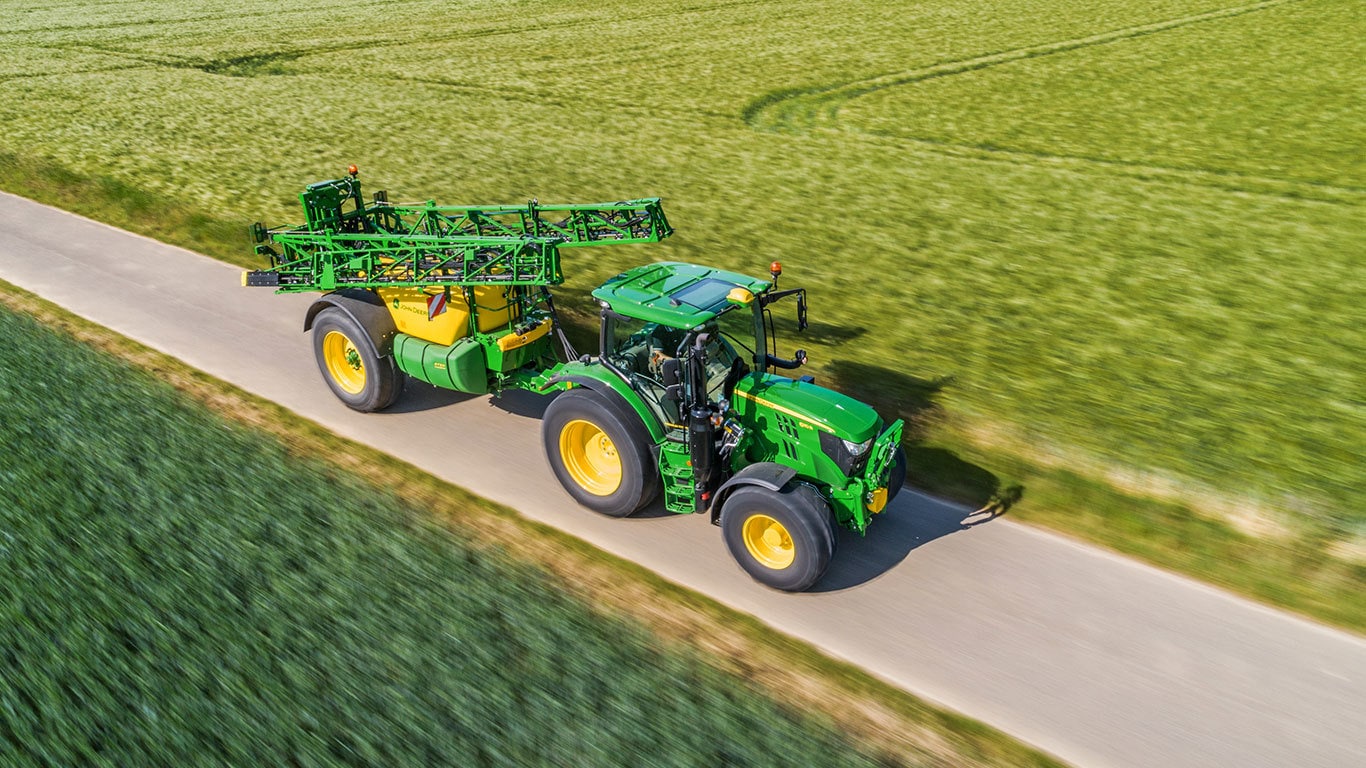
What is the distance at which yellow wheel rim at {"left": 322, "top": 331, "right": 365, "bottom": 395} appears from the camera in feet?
34.3

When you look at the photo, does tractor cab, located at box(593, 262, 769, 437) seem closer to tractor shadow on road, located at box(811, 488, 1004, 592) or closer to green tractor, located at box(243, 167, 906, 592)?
green tractor, located at box(243, 167, 906, 592)

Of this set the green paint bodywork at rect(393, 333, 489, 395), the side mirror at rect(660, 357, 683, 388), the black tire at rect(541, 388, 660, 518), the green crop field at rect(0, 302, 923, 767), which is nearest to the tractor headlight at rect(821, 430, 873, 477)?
the side mirror at rect(660, 357, 683, 388)

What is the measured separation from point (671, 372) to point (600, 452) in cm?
155

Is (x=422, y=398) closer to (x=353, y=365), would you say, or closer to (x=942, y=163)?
(x=353, y=365)

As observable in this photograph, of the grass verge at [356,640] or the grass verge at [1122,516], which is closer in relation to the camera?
the grass verge at [356,640]

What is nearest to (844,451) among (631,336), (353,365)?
(631,336)

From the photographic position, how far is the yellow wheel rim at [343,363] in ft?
34.3

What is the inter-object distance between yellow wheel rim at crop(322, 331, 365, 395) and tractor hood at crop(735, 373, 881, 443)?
16.0ft

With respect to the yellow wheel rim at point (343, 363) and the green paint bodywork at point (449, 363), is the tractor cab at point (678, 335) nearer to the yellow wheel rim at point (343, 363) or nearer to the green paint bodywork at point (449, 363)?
the green paint bodywork at point (449, 363)

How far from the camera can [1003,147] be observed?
65.2ft

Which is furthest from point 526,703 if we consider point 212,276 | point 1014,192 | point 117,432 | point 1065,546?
point 1014,192

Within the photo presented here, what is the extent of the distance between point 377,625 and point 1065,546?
232 inches

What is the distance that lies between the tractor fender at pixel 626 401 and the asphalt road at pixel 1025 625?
98 cm

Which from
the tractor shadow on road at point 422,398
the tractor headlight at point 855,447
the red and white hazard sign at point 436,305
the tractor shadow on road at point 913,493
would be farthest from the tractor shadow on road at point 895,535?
the tractor shadow on road at point 422,398
